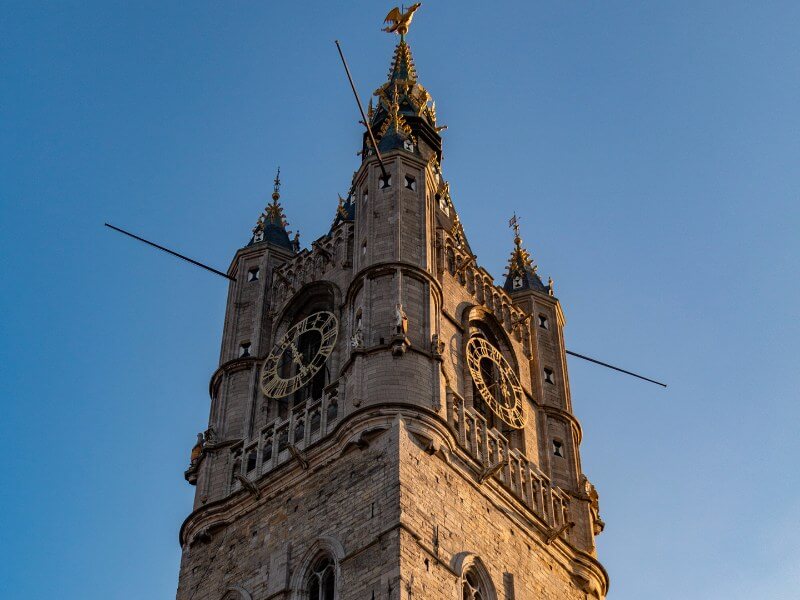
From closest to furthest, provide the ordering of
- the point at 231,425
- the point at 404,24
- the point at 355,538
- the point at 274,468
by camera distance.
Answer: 1. the point at 355,538
2. the point at 274,468
3. the point at 231,425
4. the point at 404,24

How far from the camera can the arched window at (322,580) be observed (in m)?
32.8

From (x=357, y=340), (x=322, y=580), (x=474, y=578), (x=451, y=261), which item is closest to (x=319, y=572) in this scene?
(x=322, y=580)

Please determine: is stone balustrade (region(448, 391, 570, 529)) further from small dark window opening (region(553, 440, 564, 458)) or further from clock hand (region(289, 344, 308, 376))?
clock hand (region(289, 344, 308, 376))

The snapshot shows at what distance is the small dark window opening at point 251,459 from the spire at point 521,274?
11683 mm

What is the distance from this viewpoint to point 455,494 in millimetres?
34844

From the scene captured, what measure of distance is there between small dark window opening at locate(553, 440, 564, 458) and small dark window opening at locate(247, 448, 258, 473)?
8.28 m

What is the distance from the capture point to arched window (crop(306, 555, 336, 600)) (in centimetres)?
3281

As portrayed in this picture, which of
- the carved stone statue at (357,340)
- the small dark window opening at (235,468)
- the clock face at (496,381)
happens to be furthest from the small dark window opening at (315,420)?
the clock face at (496,381)

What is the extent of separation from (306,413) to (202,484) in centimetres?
311

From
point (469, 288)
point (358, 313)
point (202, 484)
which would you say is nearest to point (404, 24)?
point (469, 288)

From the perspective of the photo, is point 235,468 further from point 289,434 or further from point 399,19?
point 399,19

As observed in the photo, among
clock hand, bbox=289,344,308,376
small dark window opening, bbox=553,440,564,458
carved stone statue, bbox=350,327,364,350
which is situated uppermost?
clock hand, bbox=289,344,308,376

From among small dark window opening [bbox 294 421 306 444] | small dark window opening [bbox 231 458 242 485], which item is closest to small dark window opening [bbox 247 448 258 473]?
small dark window opening [bbox 231 458 242 485]

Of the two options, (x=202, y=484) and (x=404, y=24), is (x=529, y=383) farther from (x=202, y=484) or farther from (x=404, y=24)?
(x=404, y=24)
